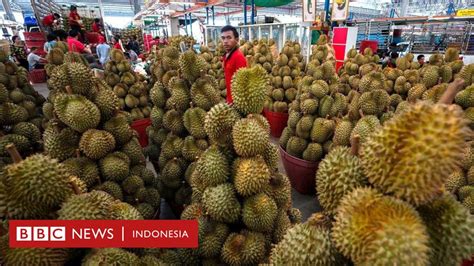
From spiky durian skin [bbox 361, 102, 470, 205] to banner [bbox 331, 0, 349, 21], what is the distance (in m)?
7.31

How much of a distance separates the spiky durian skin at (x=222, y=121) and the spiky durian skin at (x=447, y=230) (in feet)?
3.45

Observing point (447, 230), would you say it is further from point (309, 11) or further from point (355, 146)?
point (309, 11)

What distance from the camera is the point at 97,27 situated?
1177 centimetres

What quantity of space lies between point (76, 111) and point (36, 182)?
93 centimetres

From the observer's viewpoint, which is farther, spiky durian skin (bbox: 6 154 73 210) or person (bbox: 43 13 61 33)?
person (bbox: 43 13 61 33)

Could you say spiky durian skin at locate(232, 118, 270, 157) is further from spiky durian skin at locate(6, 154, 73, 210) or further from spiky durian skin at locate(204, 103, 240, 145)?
spiky durian skin at locate(6, 154, 73, 210)

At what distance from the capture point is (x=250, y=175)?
5.12 ft

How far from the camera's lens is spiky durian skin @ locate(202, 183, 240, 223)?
165 centimetres

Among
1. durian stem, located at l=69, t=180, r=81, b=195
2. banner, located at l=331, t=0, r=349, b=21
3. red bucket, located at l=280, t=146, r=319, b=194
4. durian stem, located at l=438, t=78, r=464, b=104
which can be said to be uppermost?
banner, located at l=331, t=0, r=349, b=21

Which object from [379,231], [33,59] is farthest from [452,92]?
[33,59]

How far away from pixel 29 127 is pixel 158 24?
2762cm

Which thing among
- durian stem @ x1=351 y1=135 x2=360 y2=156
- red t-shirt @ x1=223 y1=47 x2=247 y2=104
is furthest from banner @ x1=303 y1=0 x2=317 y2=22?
durian stem @ x1=351 y1=135 x2=360 y2=156

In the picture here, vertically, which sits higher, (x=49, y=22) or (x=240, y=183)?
(x=49, y=22)

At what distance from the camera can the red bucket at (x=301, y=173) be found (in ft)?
11.3
